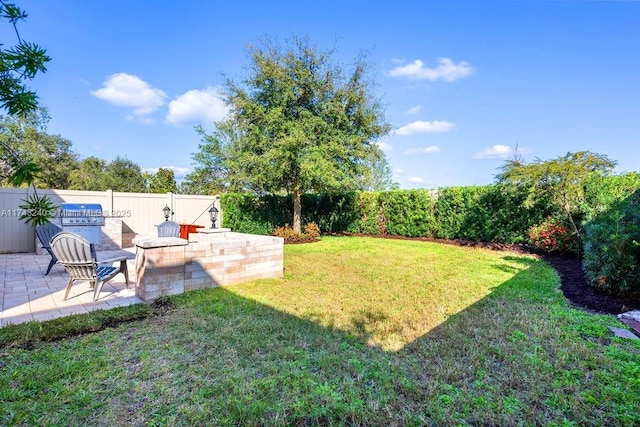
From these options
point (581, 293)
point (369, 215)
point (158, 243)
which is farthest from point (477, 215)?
point (158, 243)

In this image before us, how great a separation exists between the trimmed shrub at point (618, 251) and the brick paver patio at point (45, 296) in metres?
7.18

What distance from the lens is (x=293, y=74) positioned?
11320 mm

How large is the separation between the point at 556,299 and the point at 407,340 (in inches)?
119

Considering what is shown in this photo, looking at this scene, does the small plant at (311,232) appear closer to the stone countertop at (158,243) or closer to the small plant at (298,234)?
the small plant at (298,234)

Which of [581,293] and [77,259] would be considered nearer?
[77,259]

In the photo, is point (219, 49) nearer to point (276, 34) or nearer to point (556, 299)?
point (276, 34)

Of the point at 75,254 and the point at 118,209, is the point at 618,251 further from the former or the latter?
the point at 118,209

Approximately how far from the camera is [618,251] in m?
4.60

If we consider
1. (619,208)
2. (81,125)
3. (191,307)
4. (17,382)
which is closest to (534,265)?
(619,208)

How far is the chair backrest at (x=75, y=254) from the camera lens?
14.7ft

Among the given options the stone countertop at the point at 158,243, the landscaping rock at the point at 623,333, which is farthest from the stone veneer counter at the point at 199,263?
the landscaping rock at the point at 623,333

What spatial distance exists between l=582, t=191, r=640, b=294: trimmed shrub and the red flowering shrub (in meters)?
3.41

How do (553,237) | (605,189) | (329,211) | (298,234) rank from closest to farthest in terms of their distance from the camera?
(605,189)
(553,237)
(298,234)
(329,211)

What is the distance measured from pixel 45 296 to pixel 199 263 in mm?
2293
